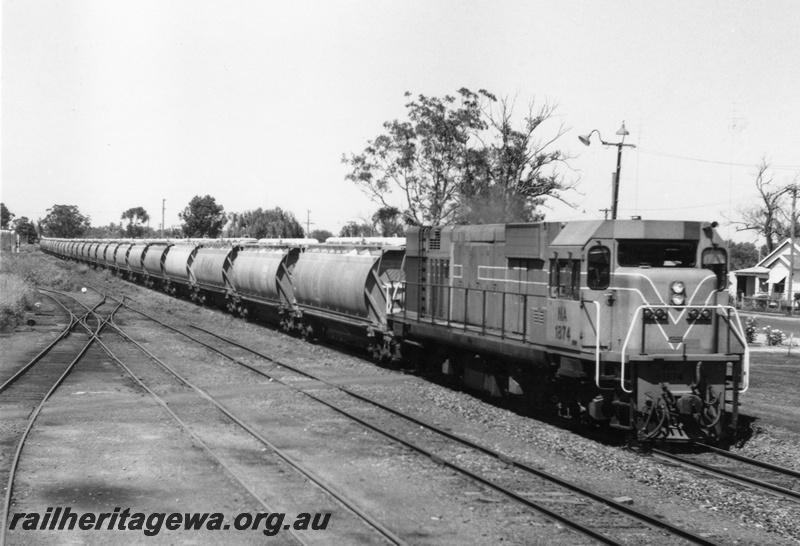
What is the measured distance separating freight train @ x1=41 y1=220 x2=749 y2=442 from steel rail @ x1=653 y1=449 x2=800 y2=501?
32 centimetres

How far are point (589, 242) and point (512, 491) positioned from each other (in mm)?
4138

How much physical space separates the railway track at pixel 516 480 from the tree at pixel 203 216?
90260 millimetres

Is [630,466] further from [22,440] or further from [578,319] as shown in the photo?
[22,440]

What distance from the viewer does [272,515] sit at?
25.6ft

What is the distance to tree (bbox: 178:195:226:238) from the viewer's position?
334 ft

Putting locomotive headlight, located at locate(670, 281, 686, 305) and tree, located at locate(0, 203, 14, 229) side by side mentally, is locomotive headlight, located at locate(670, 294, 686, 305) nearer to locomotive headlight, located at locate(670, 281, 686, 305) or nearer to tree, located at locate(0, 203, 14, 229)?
locomotive headlight, located at locate(670, 281, 686, 305)

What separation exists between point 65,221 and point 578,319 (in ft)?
505

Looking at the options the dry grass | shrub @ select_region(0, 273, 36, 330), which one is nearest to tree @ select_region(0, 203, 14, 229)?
the dry grass

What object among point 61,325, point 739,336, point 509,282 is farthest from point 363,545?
point 61,325

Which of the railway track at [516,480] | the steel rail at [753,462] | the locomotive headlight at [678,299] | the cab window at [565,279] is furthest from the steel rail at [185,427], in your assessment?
the steel rail at [753,462]

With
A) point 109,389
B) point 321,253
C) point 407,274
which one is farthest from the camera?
point 321,253

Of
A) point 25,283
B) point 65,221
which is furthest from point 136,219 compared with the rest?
point 25,283

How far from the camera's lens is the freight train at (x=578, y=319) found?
10891 millimetres

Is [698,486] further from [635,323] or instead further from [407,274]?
[407,274]
